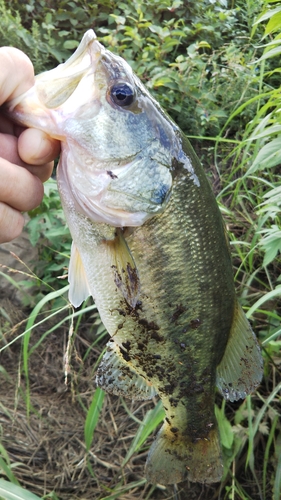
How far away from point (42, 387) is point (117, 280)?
5.08 ft

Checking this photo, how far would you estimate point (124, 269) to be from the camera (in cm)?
109

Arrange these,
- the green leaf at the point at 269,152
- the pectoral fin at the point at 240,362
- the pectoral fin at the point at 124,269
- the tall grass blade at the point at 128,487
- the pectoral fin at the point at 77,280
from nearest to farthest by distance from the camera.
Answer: the pectoral fin at the point at 124,269 < the pectoral fin at the point at 77,280 < the pectoral fin at the point at 240,362 < the green leaf at the point at 269,152 < the tall grass blade at the point at 128,487

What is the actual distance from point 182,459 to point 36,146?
1.06 m

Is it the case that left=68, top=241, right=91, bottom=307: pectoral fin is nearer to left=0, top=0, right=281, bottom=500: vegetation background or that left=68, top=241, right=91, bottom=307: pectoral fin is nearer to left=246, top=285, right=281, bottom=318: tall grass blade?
left=0, top=0, right=281, bottom=500: vegetation background

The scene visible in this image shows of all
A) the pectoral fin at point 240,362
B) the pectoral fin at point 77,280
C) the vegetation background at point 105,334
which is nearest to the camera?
the pectoral fin at point 77,280

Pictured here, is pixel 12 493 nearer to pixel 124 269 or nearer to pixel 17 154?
pixel 124 269

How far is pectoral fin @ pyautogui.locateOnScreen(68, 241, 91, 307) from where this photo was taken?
120 cm

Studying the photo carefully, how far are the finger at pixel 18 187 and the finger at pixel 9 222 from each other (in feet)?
0.05

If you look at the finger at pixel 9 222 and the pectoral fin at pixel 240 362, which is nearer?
the finger at pixel 9 222

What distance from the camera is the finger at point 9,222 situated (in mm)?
1093

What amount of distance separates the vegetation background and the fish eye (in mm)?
534

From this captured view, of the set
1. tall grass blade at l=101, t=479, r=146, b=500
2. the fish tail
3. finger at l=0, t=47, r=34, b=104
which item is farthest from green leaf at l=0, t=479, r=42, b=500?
finger at l=0, t=47, r=34, b=104

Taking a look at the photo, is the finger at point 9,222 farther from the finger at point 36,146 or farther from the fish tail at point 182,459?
the fish tail at point 182,459

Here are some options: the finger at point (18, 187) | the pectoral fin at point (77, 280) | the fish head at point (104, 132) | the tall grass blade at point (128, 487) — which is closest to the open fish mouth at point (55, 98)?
the fish head at point (104, 132)
